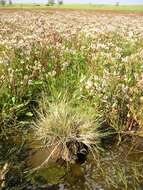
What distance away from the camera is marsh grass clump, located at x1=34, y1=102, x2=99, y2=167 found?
6317 millimetres

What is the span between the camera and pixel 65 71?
8914mm

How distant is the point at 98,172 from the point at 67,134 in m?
0.79

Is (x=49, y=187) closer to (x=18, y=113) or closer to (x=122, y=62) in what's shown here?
(x=18, y=113)

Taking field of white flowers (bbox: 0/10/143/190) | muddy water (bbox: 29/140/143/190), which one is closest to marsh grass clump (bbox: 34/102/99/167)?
field of white flowers (bbox: 0/10/143/190)

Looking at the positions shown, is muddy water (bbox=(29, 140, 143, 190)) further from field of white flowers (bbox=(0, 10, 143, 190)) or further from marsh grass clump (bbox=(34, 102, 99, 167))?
marsh grass clump (bbox=(34, 102, 99, 167))

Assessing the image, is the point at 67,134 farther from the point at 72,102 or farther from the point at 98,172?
the point at 72,102

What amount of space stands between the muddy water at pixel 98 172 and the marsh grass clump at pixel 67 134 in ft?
0.53

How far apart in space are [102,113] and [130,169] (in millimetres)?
1409

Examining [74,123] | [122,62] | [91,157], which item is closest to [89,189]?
[91,157]

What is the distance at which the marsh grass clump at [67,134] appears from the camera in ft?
20.7

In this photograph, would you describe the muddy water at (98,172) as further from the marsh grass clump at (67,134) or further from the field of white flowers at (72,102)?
the marsh grass clump at (67,134)

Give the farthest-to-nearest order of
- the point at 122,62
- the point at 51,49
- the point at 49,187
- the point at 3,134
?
the point at 51,49 < the point at 122,62 < the point at 3,134 < the point at 49,187

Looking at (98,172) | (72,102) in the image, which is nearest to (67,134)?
(98,172)

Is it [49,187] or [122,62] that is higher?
[122,62]
